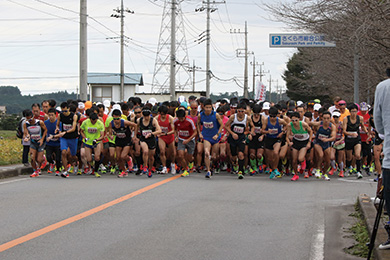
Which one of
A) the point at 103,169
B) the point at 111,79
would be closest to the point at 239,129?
the point at 103,169

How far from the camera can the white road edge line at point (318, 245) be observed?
22.9 ft

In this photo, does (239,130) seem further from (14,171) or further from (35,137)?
(14,171)

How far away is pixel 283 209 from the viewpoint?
1031 centimetres

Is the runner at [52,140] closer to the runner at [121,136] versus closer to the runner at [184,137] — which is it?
the runner at [121,136]

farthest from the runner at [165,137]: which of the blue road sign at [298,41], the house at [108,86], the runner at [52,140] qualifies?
the house at [108,86]

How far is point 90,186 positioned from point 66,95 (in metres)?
118

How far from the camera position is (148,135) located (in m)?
15.5

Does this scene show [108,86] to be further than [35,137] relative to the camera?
Yes

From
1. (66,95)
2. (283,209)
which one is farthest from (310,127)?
(66,95)

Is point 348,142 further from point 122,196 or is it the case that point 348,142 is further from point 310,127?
point 122,196

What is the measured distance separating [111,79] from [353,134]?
59.6 meters

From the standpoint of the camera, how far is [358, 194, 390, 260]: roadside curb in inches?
253

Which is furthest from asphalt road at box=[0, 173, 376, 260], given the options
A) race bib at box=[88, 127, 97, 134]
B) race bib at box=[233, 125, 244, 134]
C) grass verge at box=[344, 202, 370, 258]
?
race bib at box=[233, 125, 244, 134]

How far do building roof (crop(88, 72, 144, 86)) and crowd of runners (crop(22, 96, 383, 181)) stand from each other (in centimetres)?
5626
